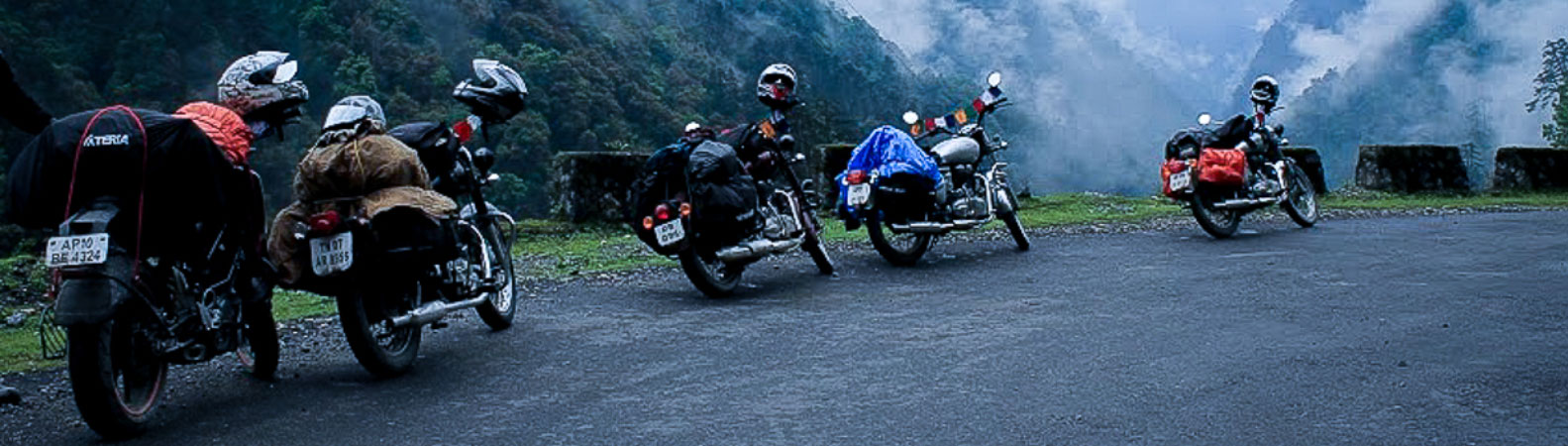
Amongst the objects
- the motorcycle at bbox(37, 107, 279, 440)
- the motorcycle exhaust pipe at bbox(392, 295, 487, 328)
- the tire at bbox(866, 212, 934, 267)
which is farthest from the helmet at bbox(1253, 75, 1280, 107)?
the motorcycle at bbox(37, 107, 279, 440)

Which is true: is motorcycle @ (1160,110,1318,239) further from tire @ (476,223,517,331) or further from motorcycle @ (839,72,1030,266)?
tire @ (476,223,517,331)

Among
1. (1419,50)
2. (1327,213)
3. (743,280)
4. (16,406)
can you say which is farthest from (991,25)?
(16,406)

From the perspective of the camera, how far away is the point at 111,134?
5051 millimetres

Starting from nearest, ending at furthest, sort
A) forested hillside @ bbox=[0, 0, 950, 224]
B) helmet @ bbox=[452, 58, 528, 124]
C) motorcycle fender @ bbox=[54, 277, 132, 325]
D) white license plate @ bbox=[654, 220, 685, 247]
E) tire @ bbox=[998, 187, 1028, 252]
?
motorcycle fender @ bbox=[54, 277, 132, 325] → helmet @ bbox=[452, 58, 528, 124] → white license plate @ bbox=[654, 220, 685, 247] → tire @ bbox=[998, 187, 1028, 252] → forested hillside @ bbox=[0, 0, 950, 224]

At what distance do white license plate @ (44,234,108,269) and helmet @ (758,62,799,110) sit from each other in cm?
563

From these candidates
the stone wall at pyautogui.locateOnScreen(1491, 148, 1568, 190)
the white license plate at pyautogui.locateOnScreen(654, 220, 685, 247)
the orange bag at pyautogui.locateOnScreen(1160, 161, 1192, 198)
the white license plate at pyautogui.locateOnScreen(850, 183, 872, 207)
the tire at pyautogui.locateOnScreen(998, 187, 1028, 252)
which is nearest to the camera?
the white license plate at pyautogui.locateOnScreen(654, 220, 685, 247)

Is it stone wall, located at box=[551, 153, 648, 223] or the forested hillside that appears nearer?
stone wall, located at box=[551, 153, 648, 223]

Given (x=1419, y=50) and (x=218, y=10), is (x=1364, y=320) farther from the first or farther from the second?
(x=1419, y=50)

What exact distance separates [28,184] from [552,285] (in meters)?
4.61

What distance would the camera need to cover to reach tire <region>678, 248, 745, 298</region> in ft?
27.5

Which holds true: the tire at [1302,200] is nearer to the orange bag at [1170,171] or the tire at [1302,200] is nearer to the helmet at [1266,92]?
the helmet at [1266,92]

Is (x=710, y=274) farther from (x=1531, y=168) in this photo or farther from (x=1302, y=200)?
(x=1531, y=168)

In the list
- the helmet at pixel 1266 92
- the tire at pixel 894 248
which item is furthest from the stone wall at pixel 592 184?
the helmet at pixel 1266 92

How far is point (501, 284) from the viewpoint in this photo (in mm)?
7422
